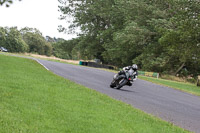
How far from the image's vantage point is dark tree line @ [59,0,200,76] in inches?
1220

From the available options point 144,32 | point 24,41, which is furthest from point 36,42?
point 144,32

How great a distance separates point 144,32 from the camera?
42.8 metres

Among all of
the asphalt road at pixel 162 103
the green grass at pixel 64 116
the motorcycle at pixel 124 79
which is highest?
the motorcycle at pixel 124 79

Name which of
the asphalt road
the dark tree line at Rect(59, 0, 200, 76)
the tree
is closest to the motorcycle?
the asphalt road

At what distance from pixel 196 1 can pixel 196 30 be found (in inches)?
123

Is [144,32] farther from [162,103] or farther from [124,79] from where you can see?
[162,103]

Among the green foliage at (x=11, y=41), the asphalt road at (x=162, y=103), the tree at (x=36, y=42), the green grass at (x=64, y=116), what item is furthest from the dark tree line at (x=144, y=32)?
the tree at (x=36, y=42)

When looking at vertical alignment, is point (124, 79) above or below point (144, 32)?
below

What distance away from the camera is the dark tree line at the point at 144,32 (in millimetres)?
30984

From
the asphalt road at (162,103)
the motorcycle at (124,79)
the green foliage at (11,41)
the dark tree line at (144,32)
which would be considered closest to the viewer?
the asphalt road at (162,103)

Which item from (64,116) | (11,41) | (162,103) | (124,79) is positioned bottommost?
(162,103)

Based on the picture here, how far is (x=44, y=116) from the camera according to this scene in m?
6.39

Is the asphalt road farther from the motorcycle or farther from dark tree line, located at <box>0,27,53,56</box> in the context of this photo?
dark tree line, located at <box>0,27,53,56</box>

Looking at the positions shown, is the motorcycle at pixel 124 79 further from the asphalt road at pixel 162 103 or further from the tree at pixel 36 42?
the tree at pixel 36 42
